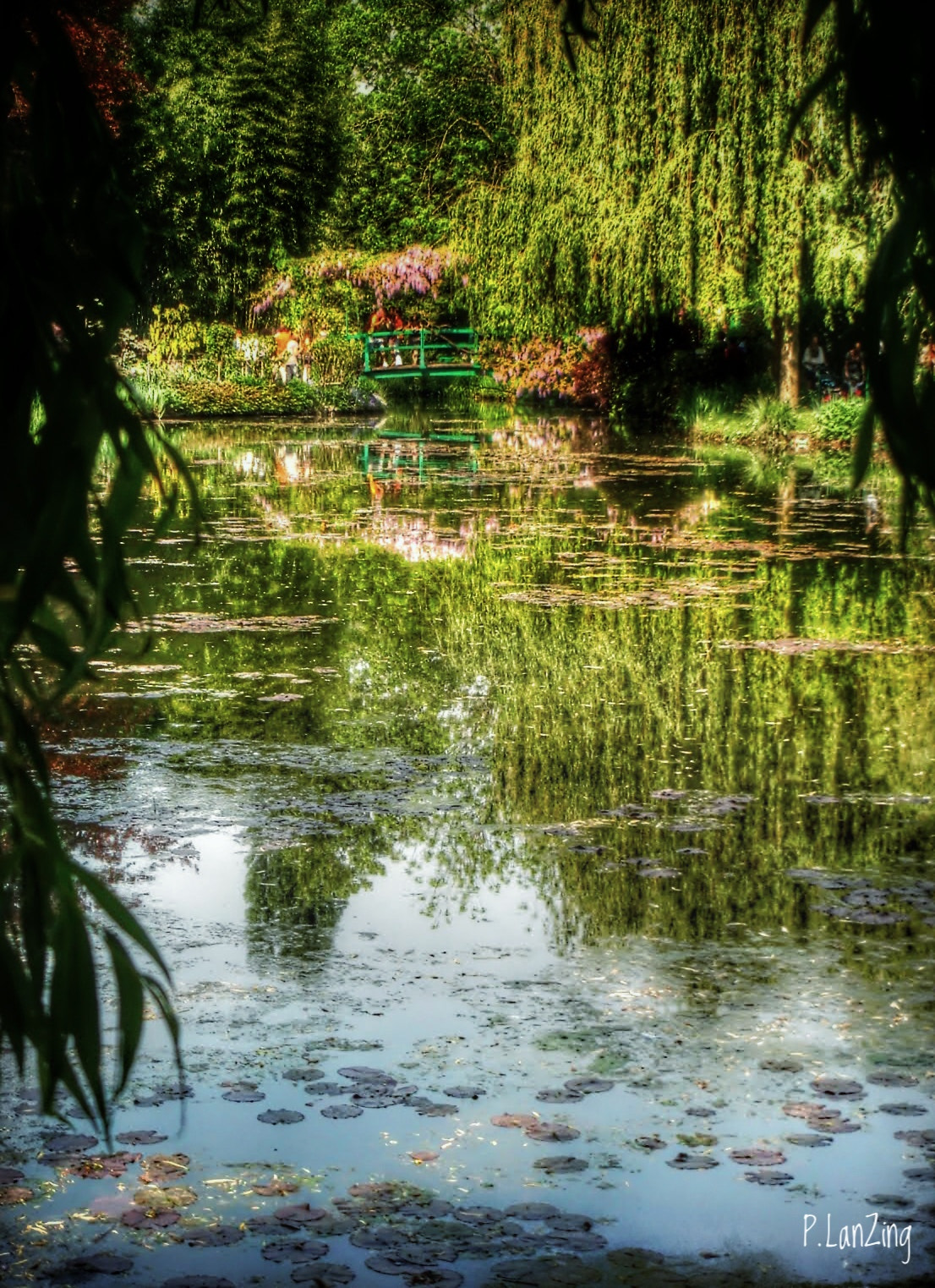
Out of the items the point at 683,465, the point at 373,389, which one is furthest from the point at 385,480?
the point at 373,389

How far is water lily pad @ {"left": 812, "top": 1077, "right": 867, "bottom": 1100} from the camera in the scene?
12.2ft

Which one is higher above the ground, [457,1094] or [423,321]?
[423,321]

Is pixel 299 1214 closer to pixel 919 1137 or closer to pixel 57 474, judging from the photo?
pixel 919 1137

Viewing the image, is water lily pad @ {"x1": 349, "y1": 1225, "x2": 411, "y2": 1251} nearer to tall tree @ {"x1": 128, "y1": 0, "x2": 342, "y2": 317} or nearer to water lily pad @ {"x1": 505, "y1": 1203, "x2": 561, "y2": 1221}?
water lily pad @ {"x1": 505, "y1": 1203, "x2": 561, "y2": 1221}

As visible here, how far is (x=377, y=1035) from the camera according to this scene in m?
4.06

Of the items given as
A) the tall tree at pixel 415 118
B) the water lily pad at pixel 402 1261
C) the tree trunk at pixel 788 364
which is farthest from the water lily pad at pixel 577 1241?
the tall tree at pixel 415 118

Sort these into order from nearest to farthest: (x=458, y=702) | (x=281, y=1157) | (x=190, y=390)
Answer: (x=281, y=1157), (x=458, y=702), (x=190, y=390)

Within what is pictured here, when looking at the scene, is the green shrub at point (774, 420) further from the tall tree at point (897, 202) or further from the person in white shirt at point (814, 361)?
the tall tree at point (897, 202)

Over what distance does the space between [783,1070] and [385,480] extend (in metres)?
16.9

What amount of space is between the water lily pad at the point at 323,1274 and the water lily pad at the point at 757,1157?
87 centimetres

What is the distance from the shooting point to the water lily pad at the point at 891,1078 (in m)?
3.78

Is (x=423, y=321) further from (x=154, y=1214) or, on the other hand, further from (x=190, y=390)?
(x=154, y=1214)

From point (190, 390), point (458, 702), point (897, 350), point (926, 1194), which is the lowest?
point (926, 1194)

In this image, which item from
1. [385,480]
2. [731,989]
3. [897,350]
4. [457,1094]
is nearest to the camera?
[897,350]
